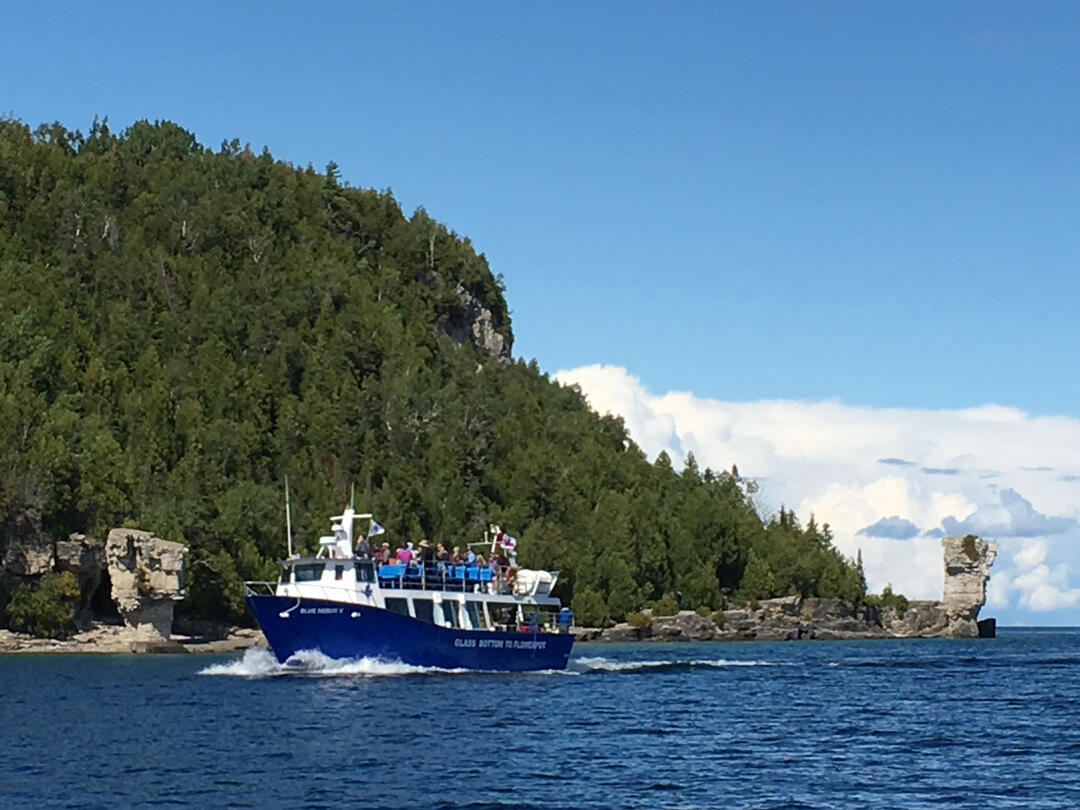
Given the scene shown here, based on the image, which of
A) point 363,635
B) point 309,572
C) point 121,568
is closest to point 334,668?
point 363,635

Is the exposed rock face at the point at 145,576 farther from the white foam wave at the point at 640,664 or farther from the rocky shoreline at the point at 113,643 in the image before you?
the white foam wave at the point at 640,664

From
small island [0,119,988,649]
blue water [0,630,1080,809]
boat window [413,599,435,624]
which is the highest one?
small island [0,119,988,649]

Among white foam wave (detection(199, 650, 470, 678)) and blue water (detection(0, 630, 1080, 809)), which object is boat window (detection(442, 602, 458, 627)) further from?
blue water (detection(0, 630, 1080, 809))

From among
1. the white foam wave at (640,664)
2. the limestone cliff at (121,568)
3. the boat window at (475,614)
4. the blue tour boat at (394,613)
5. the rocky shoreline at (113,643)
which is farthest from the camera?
the limestone cliff at (121,568)

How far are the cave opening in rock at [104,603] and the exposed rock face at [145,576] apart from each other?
4.36 meters

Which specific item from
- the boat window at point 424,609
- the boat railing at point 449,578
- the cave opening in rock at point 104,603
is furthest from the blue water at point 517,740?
the cave opening in rock at point 104,603

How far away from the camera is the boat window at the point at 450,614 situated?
3487 inches

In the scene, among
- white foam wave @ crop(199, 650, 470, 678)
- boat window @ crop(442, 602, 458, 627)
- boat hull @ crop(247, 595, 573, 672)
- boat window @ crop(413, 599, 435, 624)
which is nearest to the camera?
boat hull @ crop(247, 595, 573, 672)

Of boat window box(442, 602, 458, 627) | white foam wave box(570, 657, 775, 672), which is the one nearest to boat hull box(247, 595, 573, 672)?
boat window box(442, 602, 458, 627)

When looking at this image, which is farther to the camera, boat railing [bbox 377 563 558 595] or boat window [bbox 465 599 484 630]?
boat window [bbox 465 599 484 630]

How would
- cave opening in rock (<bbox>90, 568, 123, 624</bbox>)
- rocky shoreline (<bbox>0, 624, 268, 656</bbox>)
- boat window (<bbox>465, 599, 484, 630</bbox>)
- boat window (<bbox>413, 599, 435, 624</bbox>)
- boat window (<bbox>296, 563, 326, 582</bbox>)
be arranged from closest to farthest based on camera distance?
boat window (<bbox>296, 563, 326, 582</bbox>) < boat window (<bbox>413, 599, 435, 624</bbox>) < boat window (<bbox>465, 599, 484, 630</bbox>) < rocky shoreline (<bbox>0, 624, 268, 656</bbox>) < cave opening in rock (<bbox>90, 568, 123, 624</bbox>)

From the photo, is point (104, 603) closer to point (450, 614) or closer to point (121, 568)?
point (121, 568)

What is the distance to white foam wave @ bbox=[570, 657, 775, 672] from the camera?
10581 centimetres

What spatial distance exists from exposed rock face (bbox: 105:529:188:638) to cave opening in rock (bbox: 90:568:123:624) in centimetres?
436
